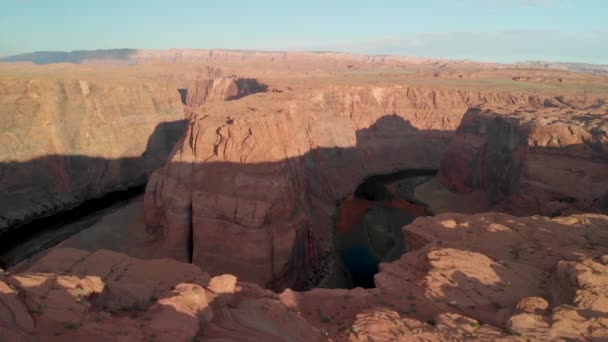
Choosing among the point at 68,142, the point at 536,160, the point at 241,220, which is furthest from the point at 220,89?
the point at 536,160

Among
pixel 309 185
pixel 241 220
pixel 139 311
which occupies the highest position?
pixel 139 311

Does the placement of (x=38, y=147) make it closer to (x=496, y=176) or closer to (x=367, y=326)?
(x=367, y=326)

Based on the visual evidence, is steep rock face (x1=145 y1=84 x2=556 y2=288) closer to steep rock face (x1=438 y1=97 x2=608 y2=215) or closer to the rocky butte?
the rocky butte

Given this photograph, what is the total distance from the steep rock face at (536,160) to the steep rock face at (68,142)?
40.1m

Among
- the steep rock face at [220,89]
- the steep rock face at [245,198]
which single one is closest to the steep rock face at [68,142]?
the steep rock face at [245,198]

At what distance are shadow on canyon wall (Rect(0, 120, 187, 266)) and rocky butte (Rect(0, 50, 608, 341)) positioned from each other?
0.19 meters

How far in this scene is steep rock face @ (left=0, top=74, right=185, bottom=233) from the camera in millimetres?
40938

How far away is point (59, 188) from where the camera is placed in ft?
142

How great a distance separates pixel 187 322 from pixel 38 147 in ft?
141

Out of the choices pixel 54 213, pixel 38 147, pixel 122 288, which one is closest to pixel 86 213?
pixel 54 213

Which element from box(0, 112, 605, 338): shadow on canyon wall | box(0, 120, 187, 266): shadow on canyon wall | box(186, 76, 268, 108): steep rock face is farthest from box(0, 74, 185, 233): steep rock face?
box(186, 76, 268, 108): steep rock face

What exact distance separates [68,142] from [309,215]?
3168 centimetres

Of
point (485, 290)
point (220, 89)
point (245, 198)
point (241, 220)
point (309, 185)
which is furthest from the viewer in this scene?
point (220, 89)

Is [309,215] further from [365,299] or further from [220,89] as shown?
[220,89]
